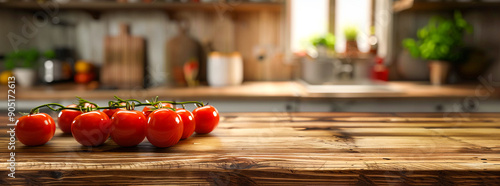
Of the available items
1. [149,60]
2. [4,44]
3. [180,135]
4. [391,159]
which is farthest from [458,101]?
[4,44]

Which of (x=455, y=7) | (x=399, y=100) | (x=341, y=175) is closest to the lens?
(x=341, y=175)

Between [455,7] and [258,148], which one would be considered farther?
[455,7]

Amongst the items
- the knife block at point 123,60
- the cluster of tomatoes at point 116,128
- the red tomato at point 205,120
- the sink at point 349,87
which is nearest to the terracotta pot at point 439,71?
the sink at point 349,87

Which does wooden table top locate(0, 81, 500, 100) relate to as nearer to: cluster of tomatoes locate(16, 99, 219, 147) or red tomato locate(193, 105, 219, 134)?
red tomato locate(193, 105, 219, 134)

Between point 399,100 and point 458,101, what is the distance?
13.2 inches

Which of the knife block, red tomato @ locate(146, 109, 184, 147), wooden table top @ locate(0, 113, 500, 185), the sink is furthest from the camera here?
the knife block

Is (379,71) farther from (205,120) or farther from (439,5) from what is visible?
(205,120)

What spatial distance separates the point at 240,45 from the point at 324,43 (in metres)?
0.62

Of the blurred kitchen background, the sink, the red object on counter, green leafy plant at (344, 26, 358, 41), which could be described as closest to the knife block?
the blurred kitchen background

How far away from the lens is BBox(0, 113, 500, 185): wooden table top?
683mm

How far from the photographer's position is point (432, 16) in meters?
2.84

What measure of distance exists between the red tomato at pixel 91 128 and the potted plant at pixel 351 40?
2.33 m

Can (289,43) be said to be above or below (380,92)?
above

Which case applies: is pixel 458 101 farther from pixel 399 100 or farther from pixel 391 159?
pixel 391 159
